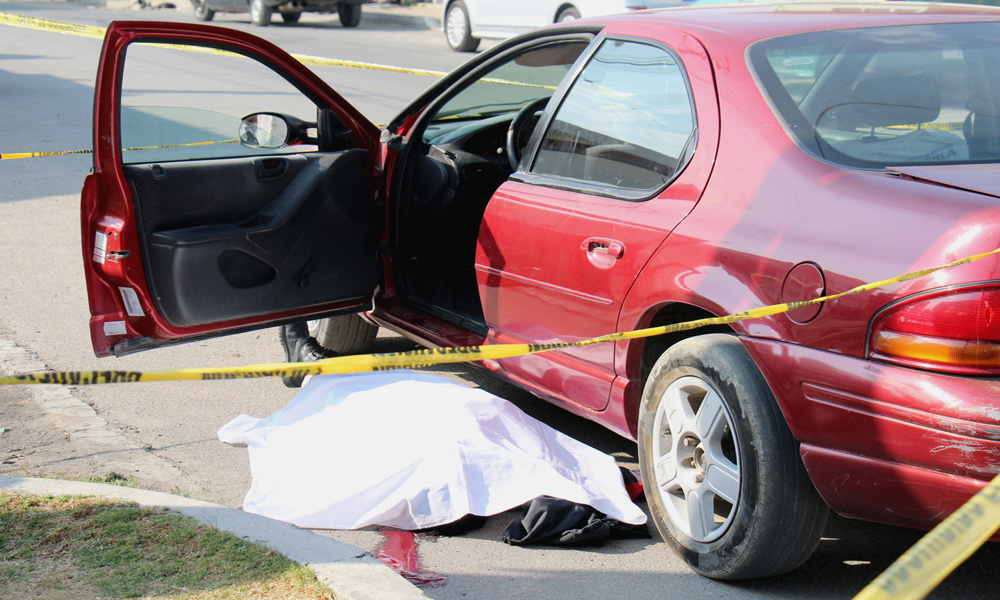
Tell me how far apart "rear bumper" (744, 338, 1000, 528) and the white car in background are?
11645mm

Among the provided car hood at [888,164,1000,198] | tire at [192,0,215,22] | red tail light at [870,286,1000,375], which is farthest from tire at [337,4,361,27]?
red tail light at [870,286,1000,375]

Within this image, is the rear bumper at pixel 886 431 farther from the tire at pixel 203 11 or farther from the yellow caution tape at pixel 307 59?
the tire at pixel 203 11

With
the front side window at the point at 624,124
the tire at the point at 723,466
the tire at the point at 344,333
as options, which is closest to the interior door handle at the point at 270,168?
the tire at the point at 344,333

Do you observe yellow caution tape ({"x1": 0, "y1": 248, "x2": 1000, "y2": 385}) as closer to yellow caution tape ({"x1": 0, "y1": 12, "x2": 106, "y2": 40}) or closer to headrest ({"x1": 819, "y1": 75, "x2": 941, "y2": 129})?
headrest ({"x1": 819, "y1": 75, "x2": 941, "y2": 129})

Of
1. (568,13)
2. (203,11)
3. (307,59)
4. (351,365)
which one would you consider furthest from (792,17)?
(203,11)

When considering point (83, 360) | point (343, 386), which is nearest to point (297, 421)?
point (343, 386)

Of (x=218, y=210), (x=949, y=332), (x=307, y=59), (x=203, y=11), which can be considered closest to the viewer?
(x=949, y=332)

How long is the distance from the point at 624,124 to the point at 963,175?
3.88 ft

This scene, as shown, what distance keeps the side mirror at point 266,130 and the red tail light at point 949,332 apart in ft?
9.40

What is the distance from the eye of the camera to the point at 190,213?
13.3ft

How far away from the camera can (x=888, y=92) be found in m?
3.12

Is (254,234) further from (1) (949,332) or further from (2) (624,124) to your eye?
(1) (949,332)

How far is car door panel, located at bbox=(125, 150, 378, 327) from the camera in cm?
395

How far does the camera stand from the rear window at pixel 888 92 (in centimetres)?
291
